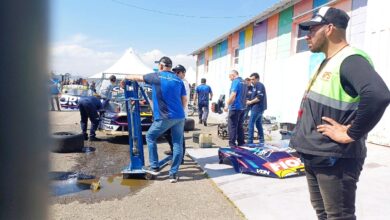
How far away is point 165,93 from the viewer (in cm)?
501

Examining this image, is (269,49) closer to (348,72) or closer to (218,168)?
(218,168)

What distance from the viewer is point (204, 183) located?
5109mm

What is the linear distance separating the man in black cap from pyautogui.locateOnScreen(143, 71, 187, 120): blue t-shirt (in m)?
2.80

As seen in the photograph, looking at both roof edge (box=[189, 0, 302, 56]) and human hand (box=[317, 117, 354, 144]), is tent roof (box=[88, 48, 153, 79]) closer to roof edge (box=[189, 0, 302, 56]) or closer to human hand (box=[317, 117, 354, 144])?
roof edge (box=[189, 0, 302, 56])

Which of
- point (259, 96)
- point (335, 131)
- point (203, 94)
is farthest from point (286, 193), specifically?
point (203, 94)

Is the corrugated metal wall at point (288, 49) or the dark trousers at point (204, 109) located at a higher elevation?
the corrugated metal wall at point (288, 49)

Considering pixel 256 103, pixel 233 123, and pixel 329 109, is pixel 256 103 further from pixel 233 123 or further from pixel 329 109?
pixel 329 109

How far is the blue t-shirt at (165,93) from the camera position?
4.98 m

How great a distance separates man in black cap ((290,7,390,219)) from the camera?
6.95ft

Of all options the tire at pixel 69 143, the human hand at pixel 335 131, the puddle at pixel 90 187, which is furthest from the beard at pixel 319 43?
the tire at pixel 69 143

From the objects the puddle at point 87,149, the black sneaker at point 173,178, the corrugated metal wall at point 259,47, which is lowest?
the puddle at point 87,149

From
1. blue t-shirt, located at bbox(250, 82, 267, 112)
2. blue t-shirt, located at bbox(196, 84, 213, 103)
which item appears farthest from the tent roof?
blue t-shirt, located at bbox(250, 82, 267, 112)

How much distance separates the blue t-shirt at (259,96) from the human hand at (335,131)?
5.93 metres

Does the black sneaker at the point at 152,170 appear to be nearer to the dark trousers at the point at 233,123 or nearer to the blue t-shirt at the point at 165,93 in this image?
the blue t-shirt at the point at 165,93
